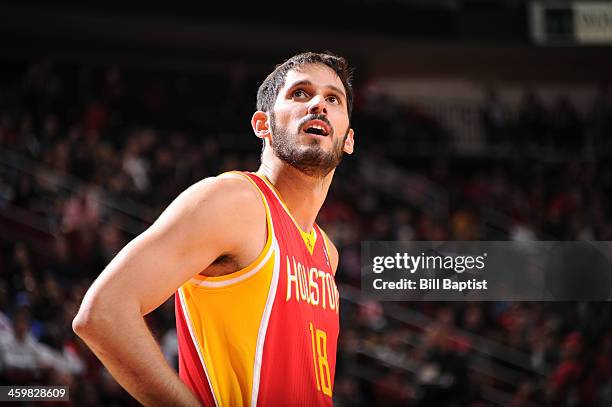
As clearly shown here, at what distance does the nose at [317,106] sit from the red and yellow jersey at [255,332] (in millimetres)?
328

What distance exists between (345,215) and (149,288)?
9.47m

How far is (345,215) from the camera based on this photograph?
11594mm

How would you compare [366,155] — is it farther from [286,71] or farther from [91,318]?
[91,318]

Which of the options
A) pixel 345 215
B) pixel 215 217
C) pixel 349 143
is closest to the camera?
pixel 215 217

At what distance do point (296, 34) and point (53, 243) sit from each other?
8685 millimetres

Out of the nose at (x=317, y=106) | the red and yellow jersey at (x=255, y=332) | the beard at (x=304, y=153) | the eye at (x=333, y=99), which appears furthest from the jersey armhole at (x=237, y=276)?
the eye at (x=333, y=99)

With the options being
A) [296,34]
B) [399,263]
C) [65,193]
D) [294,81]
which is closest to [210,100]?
[296,34]

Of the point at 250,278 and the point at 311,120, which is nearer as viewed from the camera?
the point at 250,278

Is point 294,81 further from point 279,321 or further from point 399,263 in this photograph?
point 399,263

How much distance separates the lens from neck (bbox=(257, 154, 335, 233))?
2.88 m

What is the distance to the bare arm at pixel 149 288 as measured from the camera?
2.10m

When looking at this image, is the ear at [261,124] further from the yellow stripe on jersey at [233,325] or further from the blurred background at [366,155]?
the blurred background at [366,155]

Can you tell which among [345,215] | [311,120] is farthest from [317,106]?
[345,215]

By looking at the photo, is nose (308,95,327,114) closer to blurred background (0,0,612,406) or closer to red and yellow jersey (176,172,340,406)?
red and yellow jersey (176,172,340,406)
